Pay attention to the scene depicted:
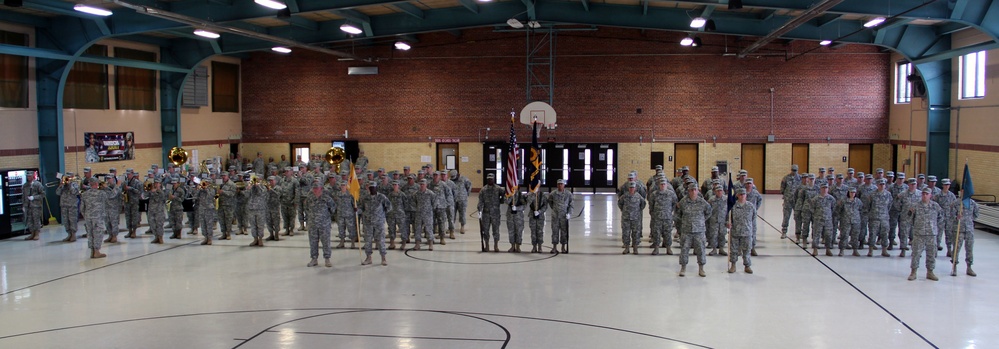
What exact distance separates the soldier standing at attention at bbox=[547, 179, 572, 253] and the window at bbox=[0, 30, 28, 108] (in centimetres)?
1547

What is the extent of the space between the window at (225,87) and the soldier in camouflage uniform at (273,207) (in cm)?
1423

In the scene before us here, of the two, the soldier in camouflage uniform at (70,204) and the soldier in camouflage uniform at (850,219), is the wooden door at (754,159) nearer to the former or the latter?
the soldier in camouflage uniform at (850,219)

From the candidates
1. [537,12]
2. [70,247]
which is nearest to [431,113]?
[537,12]

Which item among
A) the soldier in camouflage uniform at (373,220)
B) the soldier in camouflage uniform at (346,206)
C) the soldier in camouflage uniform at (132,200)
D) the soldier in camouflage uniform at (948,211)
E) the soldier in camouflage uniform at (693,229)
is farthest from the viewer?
the soldier in camouflage uniform at (132,200)

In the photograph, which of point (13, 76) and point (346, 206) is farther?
point (13, 76)

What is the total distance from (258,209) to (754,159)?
20.1 m

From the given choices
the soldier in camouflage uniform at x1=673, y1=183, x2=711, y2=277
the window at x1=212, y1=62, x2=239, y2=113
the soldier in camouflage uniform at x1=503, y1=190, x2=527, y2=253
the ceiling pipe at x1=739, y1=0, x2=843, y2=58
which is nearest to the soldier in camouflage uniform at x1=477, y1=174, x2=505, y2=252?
the soldier in camouflage uniform at x1=503, y1=190, x2=527, y2=253

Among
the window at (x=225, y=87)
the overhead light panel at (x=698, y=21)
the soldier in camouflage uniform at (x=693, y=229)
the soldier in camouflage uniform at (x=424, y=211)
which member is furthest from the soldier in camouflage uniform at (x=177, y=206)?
the overhead light panel at (x=698, y=21)

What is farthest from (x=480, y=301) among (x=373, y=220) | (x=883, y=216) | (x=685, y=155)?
(x=685, y=155)

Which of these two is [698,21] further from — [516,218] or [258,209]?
[258,209]

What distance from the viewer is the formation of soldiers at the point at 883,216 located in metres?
13.2

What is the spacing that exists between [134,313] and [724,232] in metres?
10.7

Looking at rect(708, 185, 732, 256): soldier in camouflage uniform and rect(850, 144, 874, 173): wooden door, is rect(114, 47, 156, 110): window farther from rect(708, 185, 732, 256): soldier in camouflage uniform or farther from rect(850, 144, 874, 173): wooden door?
rect(850, 144, 874, 173): wooden door

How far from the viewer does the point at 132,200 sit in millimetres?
18297
